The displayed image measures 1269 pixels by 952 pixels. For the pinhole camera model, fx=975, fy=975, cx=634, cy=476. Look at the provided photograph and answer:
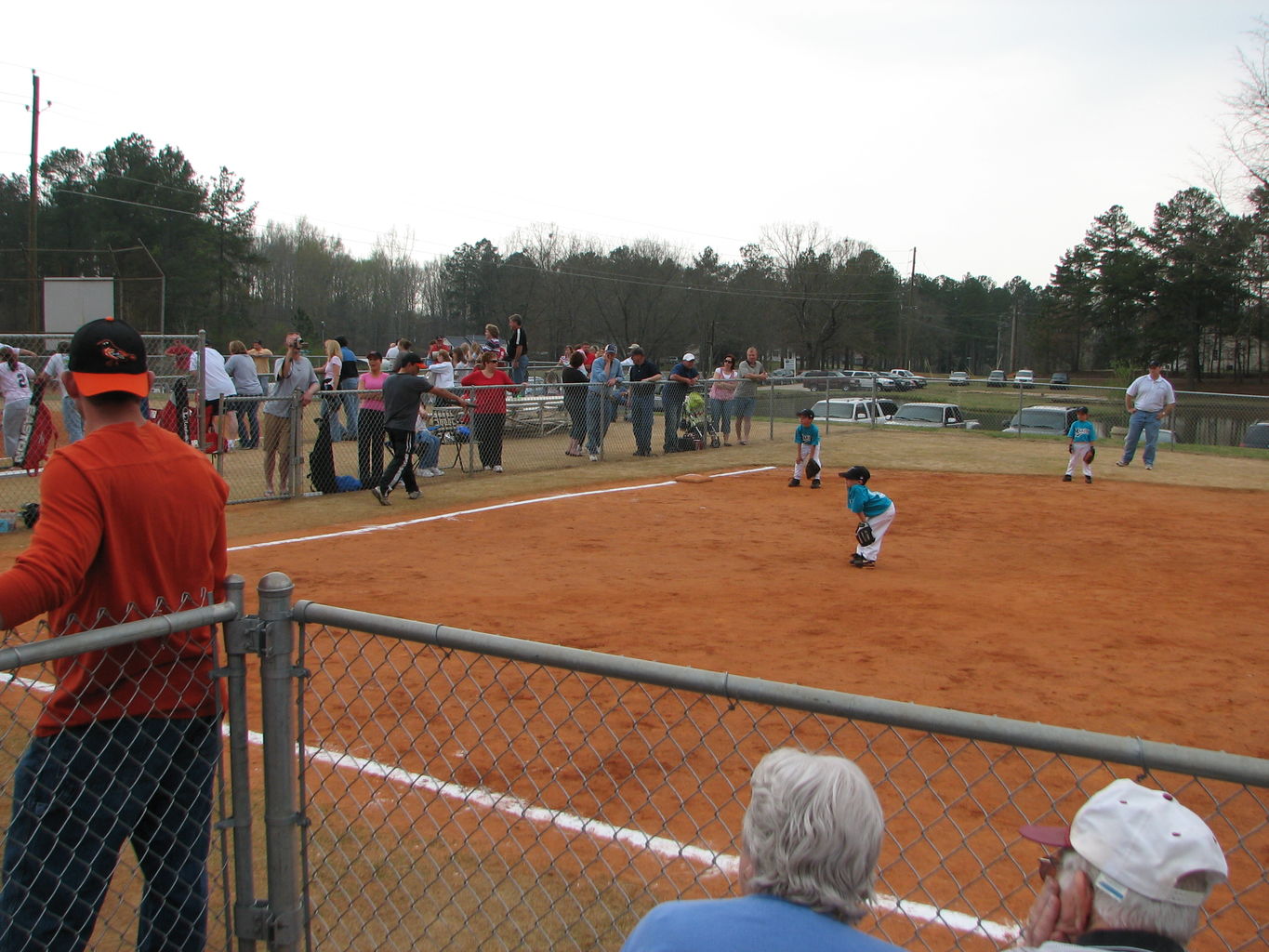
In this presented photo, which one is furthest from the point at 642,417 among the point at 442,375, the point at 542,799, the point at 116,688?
the point at 116,688

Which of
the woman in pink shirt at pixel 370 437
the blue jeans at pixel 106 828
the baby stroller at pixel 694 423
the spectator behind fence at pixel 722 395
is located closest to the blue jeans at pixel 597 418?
the baby stroller at pixel 694 423

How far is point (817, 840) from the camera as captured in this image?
5.90 ft

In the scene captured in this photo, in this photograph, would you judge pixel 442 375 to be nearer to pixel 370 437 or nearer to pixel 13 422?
pixel 370 437

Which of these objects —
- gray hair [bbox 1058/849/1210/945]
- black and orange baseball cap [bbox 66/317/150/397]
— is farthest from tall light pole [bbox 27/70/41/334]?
gray hair [bbox 1058/849/1210/945]

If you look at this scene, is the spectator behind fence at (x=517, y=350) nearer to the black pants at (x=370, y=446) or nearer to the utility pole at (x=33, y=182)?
the black pants at (x=370, y=446)

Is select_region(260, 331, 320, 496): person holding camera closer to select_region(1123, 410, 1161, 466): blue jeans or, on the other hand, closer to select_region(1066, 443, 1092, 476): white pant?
select_region(1066, 443, 1092, 476): white pant

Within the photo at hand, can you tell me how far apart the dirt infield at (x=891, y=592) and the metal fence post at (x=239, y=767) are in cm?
402

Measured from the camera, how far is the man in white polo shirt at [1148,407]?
696 inches

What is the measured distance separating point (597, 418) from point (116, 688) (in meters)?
15.4

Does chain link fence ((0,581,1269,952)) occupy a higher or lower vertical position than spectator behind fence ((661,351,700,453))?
lower

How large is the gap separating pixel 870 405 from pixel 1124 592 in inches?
810

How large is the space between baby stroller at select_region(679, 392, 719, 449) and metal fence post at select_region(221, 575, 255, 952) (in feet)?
55.4

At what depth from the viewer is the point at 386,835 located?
441cm

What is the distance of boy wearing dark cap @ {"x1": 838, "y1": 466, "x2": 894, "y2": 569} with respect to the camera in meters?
9.92
